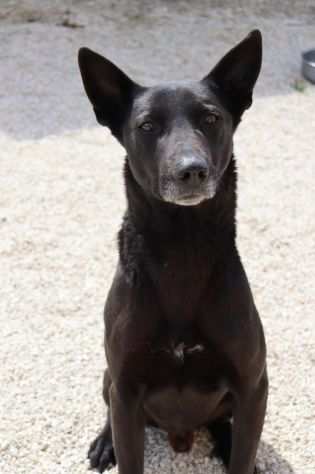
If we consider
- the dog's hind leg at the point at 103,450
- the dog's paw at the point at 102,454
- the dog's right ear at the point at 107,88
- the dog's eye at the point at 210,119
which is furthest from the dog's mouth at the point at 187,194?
the dog's paw at the point at 102,454

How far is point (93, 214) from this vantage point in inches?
190

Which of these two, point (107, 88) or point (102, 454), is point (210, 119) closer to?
point (107, 88)

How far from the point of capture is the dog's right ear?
2.57 m

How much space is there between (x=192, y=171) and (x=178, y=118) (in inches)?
9.8

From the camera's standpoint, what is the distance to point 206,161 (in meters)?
2.28

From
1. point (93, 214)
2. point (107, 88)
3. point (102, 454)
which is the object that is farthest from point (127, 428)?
point (93, 214)

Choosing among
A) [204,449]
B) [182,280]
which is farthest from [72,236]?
[182,280]

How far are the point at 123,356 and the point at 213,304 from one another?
331mm

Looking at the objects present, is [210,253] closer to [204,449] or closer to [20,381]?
[204,449]

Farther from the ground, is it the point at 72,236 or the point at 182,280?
the point at 182,280

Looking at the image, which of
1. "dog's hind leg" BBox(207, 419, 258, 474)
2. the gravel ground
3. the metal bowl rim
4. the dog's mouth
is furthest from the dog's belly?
the metal bowl rim

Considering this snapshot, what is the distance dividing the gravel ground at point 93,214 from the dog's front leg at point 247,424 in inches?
15.3

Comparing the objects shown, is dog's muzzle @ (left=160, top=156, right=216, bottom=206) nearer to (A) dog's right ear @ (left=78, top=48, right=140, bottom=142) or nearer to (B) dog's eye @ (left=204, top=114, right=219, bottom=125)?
(B) dog's eye @ (left=204, top=114, right=219, bottom=125)

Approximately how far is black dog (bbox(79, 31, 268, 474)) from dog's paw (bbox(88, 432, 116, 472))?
0.36 metres
